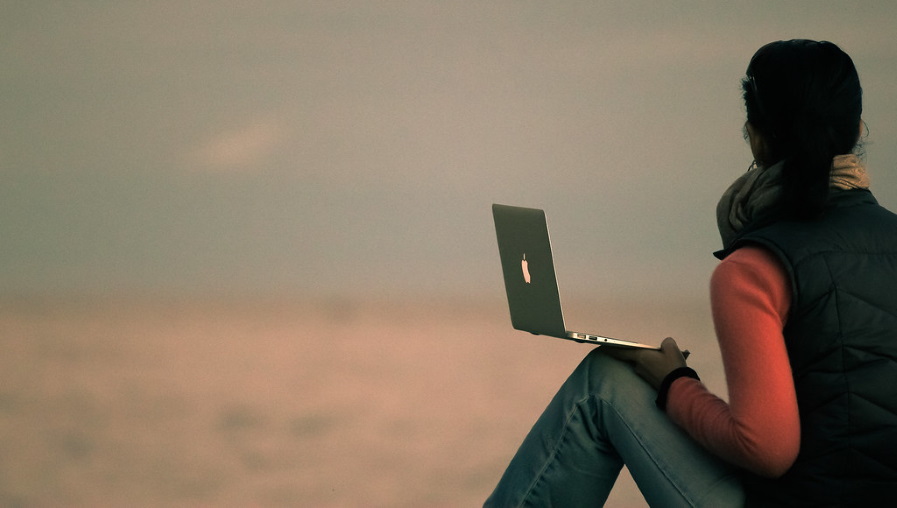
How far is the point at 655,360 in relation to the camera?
1.29m

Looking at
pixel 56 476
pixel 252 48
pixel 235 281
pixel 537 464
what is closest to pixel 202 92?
pixel 252 48

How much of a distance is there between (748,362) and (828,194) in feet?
0.64

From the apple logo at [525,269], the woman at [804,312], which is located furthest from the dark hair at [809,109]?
the apple logo at [525,269]

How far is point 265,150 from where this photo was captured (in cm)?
571

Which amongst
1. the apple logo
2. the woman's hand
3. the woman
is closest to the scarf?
the woman

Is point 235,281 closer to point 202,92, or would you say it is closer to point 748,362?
point 202,92

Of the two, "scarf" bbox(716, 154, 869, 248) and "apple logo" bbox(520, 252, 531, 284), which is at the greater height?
"scarf" bbox(716, 154, 869, 248)

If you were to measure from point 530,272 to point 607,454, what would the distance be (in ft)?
0.81

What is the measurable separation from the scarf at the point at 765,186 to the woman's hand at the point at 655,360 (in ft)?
0.50

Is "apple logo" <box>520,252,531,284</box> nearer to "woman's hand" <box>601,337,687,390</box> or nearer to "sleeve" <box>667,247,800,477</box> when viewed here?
"woman's hand" <box>601,337,687,390</box>

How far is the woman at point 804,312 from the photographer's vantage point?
109 cm

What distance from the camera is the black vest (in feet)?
3.58

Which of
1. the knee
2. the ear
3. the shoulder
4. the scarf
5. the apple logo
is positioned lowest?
the knee

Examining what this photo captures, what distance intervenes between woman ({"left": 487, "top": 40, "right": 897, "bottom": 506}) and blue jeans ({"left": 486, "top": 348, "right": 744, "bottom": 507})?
0.05 feet
